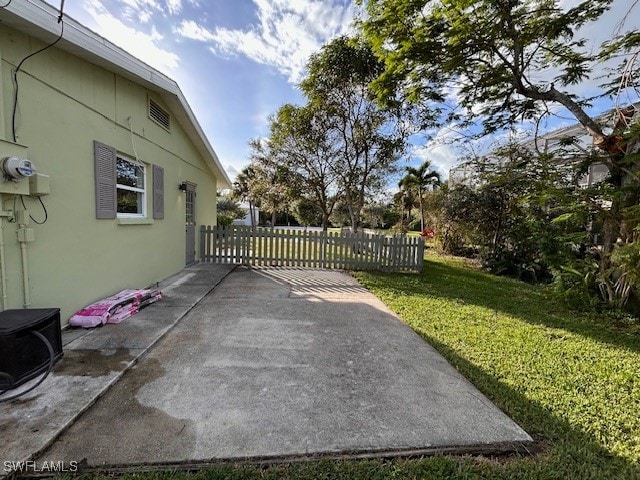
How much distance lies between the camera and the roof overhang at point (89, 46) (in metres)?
2.75

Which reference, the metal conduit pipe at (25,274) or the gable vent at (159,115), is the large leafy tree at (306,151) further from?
the metal conduit pipe at (25,274)

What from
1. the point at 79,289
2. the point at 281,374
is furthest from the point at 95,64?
the point at 281,374

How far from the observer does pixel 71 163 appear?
367cm

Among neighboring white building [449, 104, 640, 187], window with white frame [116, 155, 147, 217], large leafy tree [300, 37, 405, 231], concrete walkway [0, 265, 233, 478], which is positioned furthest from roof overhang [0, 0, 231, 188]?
neighboring white building [449, 104, 640, 187]

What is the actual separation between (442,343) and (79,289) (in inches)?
196

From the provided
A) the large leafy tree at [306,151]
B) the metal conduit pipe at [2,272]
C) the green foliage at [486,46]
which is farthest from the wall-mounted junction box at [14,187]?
the large leafy tree at [306,151]

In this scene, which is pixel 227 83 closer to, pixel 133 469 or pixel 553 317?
pixel 133 469

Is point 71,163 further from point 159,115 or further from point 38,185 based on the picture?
point 159,115

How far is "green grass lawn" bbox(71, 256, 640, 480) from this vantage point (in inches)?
71.7

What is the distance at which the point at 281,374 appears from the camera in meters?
2.84

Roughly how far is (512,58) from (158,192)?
8.28 m

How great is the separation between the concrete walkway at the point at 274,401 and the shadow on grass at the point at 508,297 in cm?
273
